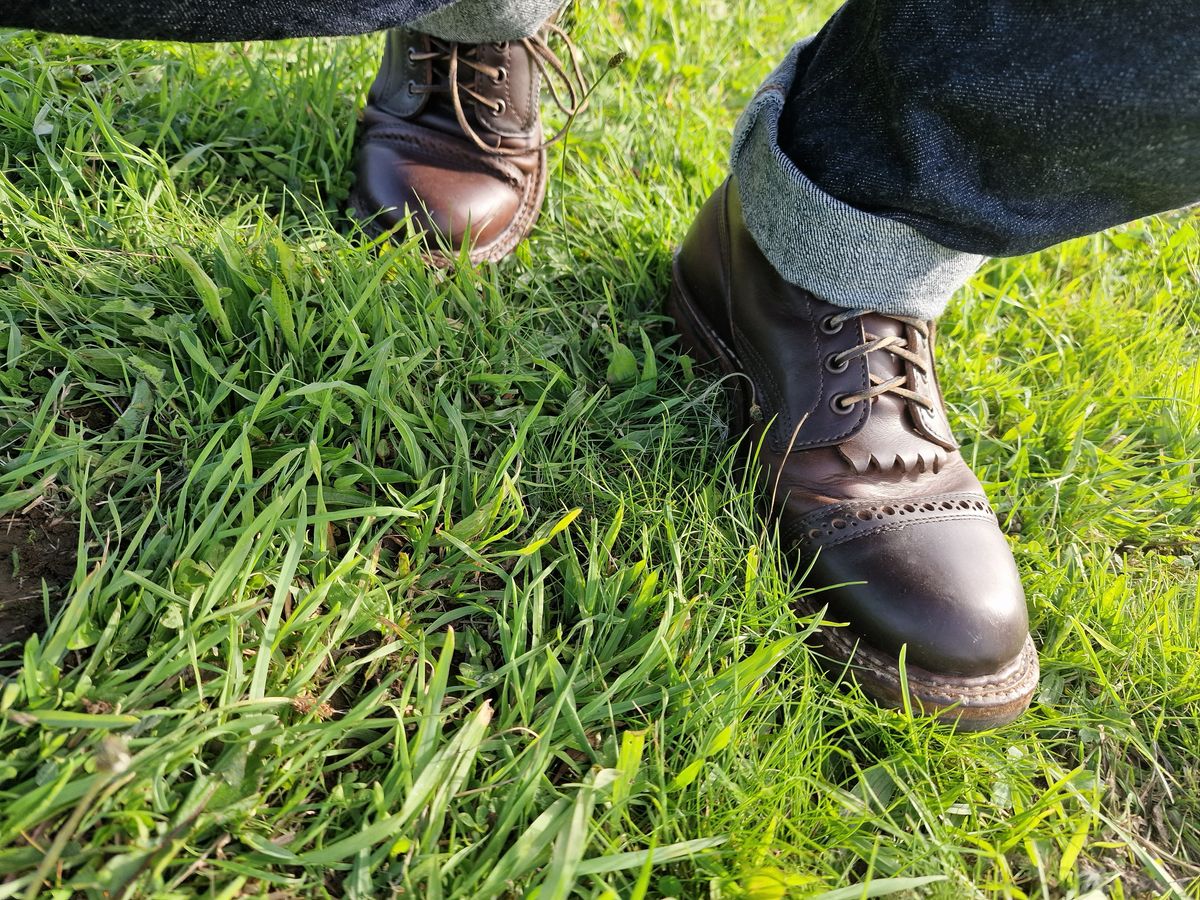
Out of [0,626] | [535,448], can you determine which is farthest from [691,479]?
[0,626]

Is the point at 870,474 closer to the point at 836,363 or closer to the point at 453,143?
the point at 836,363

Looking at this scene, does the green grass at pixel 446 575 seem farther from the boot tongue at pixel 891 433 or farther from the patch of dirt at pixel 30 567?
the boot tongue at pixel 891 433

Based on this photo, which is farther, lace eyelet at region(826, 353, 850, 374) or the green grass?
lace eyelet at region(826, 353, 850, 374)

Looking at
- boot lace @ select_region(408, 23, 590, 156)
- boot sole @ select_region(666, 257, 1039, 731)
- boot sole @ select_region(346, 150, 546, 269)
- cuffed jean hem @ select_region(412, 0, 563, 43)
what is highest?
cuffed jean hem @ select_region(412, 0, 563, 43)

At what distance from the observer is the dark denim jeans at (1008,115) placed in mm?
955

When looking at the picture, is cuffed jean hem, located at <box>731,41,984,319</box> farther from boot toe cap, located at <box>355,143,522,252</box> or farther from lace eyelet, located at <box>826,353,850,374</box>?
boot toe cap, located at <box>355,143,522,252</box>

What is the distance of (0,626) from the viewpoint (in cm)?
102

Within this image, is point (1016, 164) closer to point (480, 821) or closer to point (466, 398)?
point (466, 398)

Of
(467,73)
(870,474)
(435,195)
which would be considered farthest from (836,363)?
(467,73)

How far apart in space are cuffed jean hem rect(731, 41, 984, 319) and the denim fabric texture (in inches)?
25.4

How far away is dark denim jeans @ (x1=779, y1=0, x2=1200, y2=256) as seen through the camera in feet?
3.13

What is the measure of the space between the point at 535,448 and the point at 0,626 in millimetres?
773

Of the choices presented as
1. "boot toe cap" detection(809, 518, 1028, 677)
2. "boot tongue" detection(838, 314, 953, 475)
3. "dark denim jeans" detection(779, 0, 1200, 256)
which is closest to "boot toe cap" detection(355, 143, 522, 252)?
"dark denim jeans" detection(779, 0, 1200, 256)

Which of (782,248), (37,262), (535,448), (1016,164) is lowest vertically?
(535,448)
